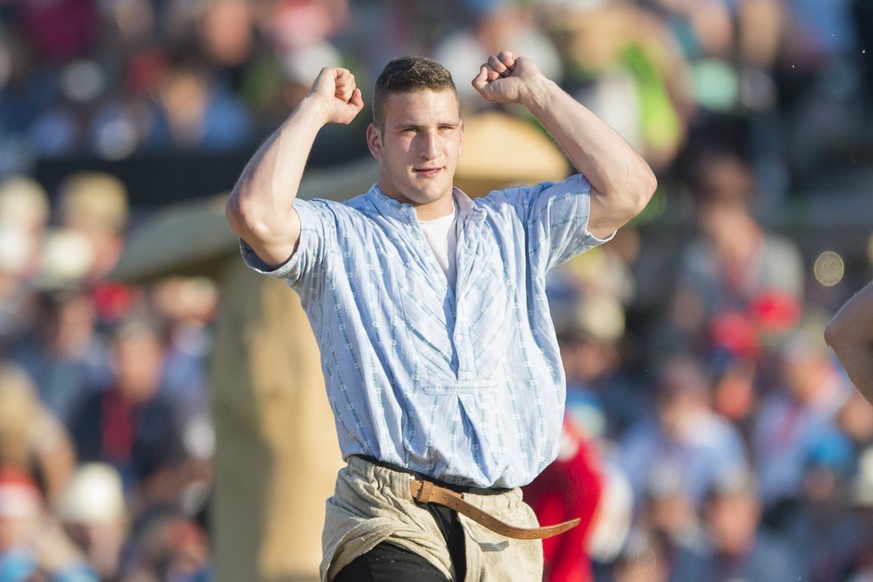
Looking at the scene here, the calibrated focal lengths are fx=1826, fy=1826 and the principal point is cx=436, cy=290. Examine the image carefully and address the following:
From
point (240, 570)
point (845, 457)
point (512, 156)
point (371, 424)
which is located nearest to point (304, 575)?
point (240, 570)

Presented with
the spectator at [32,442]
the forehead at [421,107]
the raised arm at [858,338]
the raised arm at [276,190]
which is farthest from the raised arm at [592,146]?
the spectator at [32,442]

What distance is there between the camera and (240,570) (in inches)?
253

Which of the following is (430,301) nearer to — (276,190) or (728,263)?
(276,190)

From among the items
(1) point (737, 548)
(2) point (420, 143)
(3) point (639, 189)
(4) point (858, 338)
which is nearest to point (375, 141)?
(2) point (420, 143)

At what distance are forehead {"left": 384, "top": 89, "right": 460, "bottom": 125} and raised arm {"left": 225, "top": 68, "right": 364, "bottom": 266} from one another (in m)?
0.16

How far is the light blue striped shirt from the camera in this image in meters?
4.34

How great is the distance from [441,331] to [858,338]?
1.13 metres

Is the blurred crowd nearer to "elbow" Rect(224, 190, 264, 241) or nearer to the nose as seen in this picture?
the nose

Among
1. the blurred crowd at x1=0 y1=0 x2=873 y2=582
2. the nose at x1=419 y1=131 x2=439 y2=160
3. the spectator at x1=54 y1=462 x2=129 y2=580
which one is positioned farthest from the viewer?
the spectator at x1=54 y1=462 x2=129 y2=580

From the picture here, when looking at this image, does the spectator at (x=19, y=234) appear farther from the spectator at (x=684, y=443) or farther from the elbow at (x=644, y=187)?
the elbow at (x=644, y=187)

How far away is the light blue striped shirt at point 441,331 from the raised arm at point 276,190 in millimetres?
65

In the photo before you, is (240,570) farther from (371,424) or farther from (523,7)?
(523,7)

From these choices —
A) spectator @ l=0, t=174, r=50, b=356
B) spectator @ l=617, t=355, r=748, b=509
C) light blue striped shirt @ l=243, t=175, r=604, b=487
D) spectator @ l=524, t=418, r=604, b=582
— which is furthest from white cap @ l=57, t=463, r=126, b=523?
light blue striped shirt @ l=243, t=175, r=604, b=487

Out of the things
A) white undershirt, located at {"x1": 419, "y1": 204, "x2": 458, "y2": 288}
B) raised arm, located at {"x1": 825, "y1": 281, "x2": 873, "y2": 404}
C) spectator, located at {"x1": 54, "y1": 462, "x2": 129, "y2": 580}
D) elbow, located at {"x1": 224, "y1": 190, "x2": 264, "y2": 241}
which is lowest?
spectator, located at {"x1": 54, "y1": 462, "x2": 129, "y2": 580}
